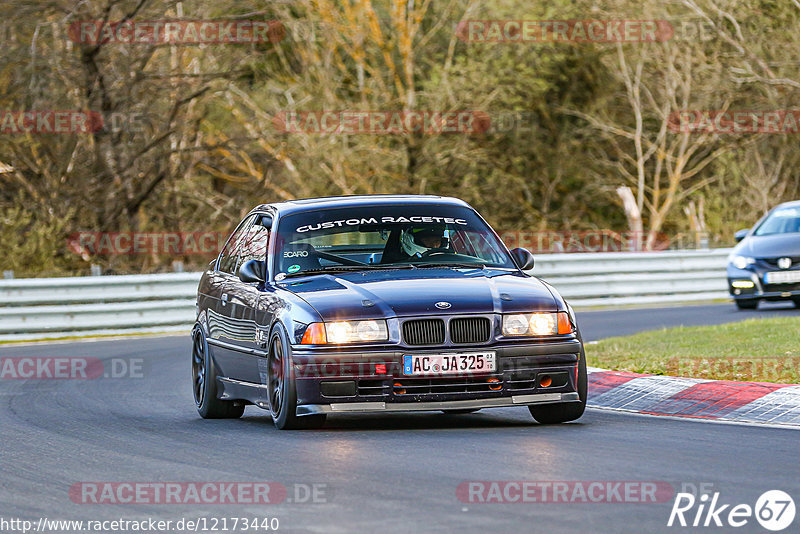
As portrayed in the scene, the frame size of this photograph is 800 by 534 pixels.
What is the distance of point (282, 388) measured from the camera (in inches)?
391

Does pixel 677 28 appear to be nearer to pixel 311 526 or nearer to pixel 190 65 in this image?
pixel 190 65

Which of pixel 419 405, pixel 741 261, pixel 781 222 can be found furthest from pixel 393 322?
pixel 781 222

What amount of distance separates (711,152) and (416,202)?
30214mm

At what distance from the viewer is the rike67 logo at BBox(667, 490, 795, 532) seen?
6.36 meters

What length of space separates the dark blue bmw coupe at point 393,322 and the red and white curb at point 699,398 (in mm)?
1154

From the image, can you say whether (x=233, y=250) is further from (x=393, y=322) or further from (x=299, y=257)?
(x=393, y=322)

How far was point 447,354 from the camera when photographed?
9602 millimetres

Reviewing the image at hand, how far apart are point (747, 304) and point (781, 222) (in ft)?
5.16

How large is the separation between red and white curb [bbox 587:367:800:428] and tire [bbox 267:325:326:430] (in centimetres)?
258

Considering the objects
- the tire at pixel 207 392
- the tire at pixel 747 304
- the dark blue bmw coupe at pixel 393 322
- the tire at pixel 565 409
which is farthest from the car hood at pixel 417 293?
the tire at pixel 747 304

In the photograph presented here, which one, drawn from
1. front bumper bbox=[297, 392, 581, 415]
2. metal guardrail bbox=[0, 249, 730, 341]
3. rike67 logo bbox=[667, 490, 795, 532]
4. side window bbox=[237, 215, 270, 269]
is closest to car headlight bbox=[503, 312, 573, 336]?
front bumper bbox=[297, 392, 581, 415]

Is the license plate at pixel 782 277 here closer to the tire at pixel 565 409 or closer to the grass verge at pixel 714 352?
the grass verge at pixel 714 352

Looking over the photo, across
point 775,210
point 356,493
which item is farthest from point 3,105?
point 356,493

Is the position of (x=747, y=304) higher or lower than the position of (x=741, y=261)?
lower
